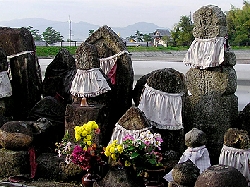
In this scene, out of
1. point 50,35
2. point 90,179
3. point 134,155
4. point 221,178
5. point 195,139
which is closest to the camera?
point 221,178

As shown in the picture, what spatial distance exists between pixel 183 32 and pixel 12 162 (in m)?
33.0

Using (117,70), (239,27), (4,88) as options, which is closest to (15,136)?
(4,88)

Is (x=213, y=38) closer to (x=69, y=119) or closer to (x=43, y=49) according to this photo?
(x=69, y=119)

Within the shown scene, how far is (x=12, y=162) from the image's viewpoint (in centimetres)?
701

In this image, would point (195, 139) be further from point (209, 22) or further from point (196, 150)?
point (209, 22)

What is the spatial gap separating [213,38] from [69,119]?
2599mm

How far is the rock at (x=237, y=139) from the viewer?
5.73 meters

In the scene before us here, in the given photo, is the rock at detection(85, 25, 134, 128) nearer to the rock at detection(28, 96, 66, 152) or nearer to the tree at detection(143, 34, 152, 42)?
the rock at detection(28, 96, 66, 152)

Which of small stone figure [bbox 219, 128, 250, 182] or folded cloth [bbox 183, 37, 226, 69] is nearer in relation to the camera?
small stone figure [bbox 219, 128, 250, 182]

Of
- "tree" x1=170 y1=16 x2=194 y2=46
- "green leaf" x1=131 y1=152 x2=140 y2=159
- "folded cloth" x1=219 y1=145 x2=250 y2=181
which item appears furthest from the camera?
"tree" x1=170 y1=16 x2=194 y2=46

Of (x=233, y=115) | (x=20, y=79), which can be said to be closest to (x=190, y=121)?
(x=233, y=115)

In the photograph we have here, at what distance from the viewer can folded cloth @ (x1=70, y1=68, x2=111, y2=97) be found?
24.4ft

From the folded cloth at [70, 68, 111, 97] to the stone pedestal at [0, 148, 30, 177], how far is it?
1.31 metres

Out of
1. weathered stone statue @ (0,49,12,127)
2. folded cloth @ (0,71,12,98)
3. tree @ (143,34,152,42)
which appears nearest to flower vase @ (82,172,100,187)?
weathered stone statue @ (0,49,12,127)
